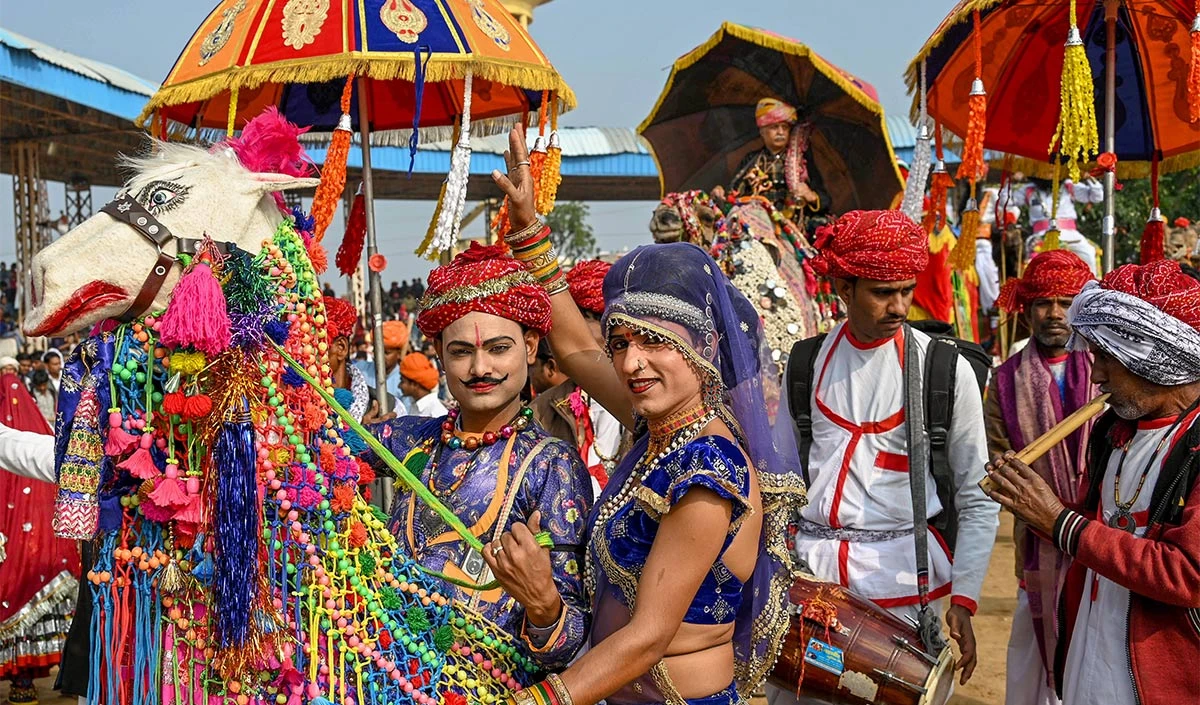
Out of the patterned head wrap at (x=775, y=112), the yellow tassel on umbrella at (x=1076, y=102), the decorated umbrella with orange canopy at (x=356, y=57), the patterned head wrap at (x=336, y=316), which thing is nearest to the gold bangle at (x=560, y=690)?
the patterned head wrap at (x=336, y=316)

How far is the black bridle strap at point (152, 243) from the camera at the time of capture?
2533 millimetres

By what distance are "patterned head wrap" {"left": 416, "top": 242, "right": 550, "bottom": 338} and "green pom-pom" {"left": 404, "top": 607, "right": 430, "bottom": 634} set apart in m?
0.94

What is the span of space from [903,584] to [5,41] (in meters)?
13.9

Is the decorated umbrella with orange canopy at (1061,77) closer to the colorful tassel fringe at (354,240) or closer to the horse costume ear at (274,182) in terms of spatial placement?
the colorful tassel fringe at (354,240)

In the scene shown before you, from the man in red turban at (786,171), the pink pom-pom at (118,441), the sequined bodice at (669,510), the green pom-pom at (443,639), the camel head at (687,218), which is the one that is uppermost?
the man in red turban at (786,171)

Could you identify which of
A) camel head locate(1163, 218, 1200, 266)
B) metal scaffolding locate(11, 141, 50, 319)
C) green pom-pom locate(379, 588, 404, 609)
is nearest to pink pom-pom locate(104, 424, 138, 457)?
green pom-pom locate(379, 588, 404, 609)

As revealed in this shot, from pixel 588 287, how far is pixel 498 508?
2.50 m

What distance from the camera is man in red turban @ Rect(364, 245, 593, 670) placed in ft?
9.62

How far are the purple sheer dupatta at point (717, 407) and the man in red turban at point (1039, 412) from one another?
1.91 metres

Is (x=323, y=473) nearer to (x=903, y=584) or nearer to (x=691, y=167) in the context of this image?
(x=903, y=584)

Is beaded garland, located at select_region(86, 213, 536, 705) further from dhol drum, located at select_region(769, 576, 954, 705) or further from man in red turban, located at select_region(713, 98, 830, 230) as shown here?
man in red turban, located at select_region(713, 98, 830, 230)

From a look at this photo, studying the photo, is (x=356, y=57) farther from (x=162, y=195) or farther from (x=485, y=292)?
(x=162, y=195)

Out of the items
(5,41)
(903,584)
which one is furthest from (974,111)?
(5,41)

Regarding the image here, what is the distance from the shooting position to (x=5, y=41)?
14266 mm
